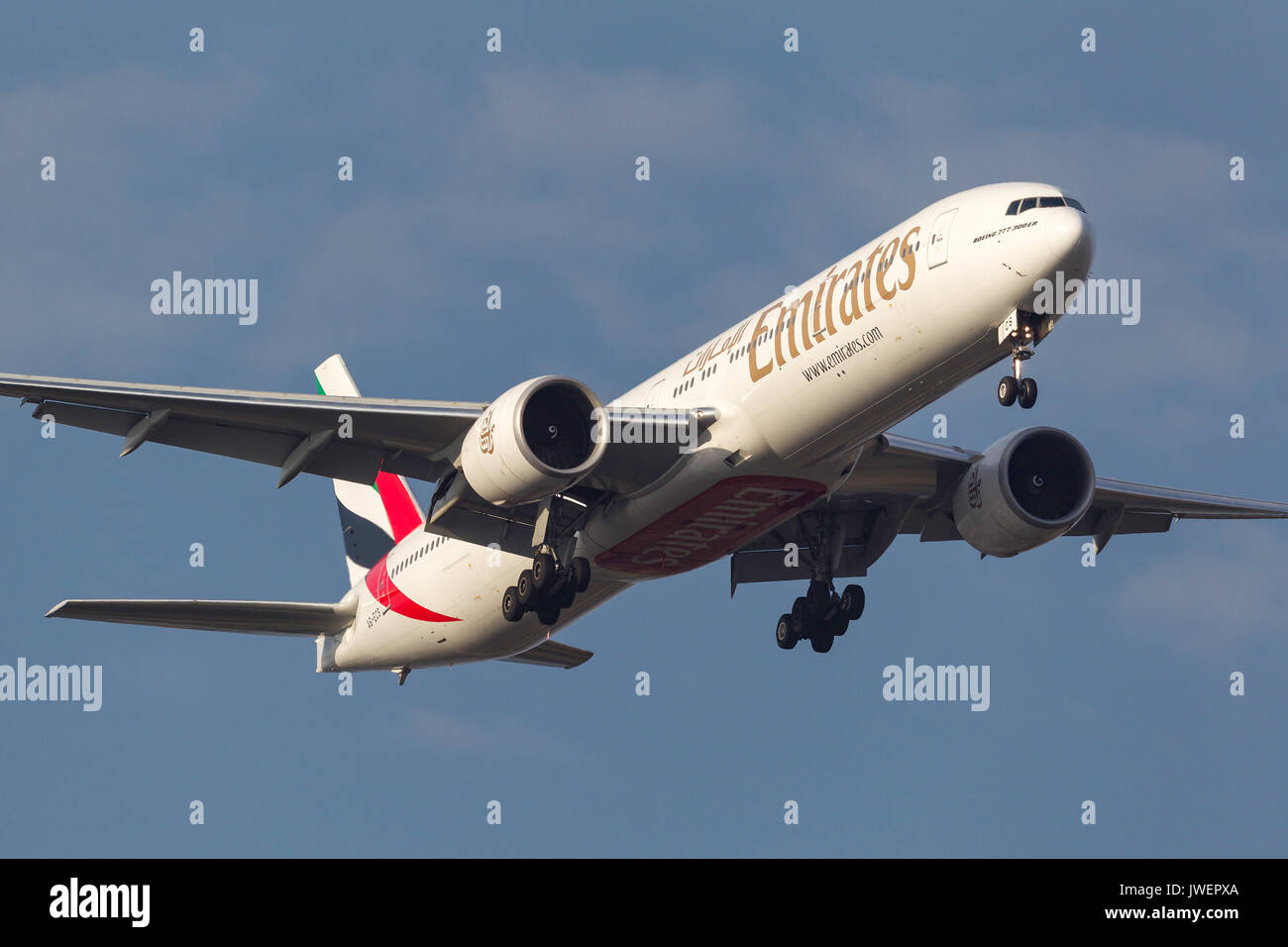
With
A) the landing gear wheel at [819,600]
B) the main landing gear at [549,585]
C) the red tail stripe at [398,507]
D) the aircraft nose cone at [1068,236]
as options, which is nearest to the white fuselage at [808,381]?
the aircraft nose cone at [1068,236]

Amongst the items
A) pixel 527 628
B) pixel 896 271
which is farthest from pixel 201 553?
pixel 896 271

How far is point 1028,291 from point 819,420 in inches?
174

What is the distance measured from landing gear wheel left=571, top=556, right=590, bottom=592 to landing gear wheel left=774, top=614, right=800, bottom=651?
23.2ft

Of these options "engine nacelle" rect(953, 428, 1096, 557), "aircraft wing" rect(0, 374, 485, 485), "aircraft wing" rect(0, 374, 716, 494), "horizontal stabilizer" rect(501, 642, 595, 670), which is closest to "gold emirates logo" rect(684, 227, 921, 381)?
"aircraft wing" rect(0, 374, 716, 494)

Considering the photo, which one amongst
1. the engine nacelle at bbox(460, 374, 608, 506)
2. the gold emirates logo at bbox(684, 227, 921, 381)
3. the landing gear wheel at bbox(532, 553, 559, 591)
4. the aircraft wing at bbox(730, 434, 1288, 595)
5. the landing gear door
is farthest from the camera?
the aircraft wing at bbox(730, 434, 1288, 595)

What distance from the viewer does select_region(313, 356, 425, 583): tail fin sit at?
4266cm

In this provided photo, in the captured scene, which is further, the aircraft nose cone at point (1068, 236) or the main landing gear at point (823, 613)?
the main landing gear at point (823, 613)

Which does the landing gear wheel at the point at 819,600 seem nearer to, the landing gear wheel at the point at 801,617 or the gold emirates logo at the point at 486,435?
the landing gear wheel at the point at 801,617

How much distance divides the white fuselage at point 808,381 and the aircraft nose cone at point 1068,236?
22 mm

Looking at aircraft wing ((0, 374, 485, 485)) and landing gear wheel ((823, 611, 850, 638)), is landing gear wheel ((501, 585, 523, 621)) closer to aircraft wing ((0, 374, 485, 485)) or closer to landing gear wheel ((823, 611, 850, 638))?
aircraft wing ((0, 374, 485, 485))

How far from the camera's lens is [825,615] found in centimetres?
3809

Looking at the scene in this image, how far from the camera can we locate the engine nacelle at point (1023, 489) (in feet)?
118

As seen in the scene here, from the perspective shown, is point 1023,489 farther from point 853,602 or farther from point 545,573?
point 545,573
